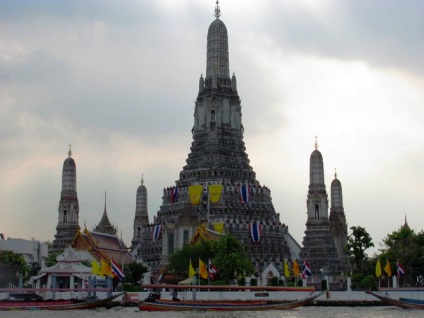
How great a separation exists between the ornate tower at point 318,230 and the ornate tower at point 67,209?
27332 mm

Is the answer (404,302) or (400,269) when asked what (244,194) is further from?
(404,302)

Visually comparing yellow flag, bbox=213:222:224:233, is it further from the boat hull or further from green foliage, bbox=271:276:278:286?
the boat hull

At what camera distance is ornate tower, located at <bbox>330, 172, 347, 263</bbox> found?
365ft

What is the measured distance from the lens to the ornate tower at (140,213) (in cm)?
12069

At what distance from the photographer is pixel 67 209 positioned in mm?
111062

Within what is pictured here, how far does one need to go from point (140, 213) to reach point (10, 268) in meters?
29.0

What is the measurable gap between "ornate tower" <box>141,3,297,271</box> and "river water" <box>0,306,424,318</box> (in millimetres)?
32396

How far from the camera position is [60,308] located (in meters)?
66.4

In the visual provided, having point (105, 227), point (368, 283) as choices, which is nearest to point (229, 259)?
point (368, 283)

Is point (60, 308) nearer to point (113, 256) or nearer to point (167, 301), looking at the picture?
point (167, 301)

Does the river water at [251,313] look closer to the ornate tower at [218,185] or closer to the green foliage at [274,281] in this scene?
the green foliage at [274,281]

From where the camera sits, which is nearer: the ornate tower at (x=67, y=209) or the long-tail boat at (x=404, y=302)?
the long-tail boat at (x=404, y=302)

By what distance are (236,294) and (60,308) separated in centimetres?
1429

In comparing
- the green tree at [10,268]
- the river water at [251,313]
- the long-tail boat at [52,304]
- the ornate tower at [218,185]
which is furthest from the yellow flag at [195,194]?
the river water at [251,313]
